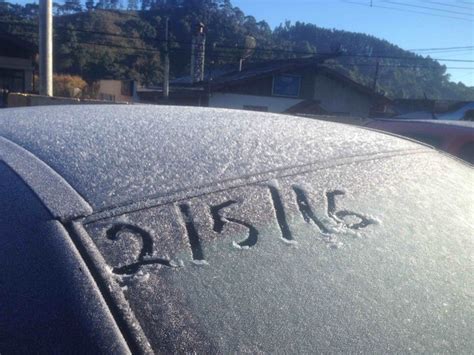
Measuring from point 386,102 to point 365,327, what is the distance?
30.9 m

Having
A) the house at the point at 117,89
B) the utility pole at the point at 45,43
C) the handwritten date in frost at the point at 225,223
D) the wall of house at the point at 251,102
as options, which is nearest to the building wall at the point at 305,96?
the wall of house at the point at 251,102

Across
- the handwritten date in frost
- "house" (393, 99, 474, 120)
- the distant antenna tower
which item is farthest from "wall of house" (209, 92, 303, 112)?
the handwritten date in frost

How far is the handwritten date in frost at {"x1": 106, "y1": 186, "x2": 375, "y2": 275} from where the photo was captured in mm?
1180

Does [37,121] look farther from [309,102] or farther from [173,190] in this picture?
[309,102]

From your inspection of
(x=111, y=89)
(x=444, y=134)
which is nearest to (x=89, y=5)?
(x=111, y=89)

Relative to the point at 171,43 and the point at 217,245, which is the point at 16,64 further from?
the point at 217,245

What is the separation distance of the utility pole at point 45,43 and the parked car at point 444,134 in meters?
9.11

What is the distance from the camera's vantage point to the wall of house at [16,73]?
29.8 metres

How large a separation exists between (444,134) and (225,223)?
10.9 ft

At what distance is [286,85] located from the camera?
1139 inches

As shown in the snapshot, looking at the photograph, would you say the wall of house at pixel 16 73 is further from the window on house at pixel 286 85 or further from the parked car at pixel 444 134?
the parked car at pixel 444 134

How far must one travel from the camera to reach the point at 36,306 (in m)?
1.01

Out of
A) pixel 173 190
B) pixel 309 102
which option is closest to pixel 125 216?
pixel 173 190

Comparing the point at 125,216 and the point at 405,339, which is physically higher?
the point at 125,216
